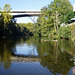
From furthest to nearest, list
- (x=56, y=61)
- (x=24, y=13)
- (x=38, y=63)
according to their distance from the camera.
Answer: (x=24, y=13) → (x=56, y=61) → (x=38, y=63)

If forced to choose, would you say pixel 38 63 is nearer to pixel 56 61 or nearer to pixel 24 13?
pixel 56 61

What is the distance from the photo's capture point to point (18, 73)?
236 inches

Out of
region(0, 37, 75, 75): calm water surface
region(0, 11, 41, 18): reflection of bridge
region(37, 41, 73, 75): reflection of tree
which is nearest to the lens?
region(0, 37, 75, 75): calm water surface

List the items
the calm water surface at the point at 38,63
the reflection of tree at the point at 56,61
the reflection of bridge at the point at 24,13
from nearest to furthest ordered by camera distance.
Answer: the calm water surface at the point at 38,63 → the reflection of tree at the point at 56,61 → the reflection of bridge at the point at 24,13

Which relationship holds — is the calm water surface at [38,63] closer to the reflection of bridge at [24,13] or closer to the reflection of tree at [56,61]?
the reflection of tree at [56,61]

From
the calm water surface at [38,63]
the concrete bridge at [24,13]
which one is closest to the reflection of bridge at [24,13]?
the concrete bridge at [24,13]

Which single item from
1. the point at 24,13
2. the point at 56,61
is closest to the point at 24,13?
the point at 24,13

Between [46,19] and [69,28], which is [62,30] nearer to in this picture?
[69,28]

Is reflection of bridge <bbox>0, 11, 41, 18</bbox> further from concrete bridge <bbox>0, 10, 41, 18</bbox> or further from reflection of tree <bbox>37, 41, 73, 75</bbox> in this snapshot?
reflection of tree <bbox>37, 41, 73, 75</bbox>

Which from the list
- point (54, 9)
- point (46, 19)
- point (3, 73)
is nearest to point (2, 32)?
point (46, 19)

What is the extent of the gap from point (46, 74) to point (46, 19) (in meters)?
41.7

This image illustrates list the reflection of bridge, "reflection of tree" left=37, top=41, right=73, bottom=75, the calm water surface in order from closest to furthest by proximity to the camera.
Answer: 1. the calm water surface
2. "reflection of tree" left=37, top=41, right=73, bottom=75
3. the reflection of bridge

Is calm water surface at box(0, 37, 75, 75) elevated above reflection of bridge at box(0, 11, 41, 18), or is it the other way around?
reflection of bridge at box(0, 11, 41, 18)

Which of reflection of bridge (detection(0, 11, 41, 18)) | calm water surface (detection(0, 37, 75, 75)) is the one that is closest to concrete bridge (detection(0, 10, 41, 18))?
reflection of bridge (detection(0, 11, 41, 18))
